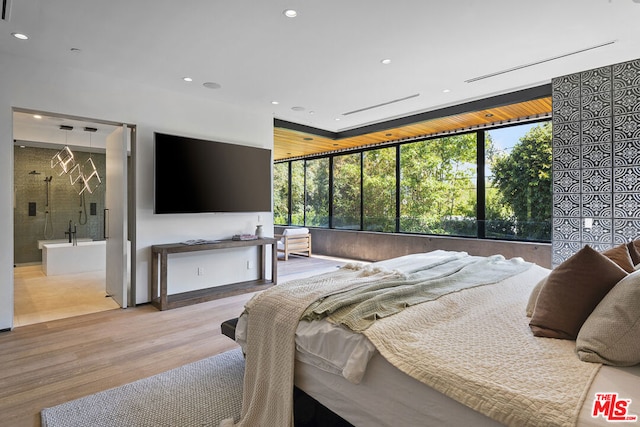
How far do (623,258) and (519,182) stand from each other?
394 cm

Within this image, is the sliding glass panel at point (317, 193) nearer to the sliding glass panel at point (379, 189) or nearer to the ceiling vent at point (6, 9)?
the sliding glass panel at point (379, 189)

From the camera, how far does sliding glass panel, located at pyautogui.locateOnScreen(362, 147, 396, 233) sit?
7.20m

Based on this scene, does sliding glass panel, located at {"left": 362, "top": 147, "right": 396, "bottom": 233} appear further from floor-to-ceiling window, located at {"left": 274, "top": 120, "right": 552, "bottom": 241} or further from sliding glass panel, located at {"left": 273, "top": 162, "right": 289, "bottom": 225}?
sliding glass panel, located at {"left": 273, "top": 162, "right": 289, "bottom": 225}

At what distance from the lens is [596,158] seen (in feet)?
12.0

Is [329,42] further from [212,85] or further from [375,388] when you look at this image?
[375,388]

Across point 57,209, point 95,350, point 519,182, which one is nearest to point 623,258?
point 95,350

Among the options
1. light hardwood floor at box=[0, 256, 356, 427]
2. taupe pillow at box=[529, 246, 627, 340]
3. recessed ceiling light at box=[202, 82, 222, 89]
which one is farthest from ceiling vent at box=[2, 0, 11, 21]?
taupe pillow at box=[529, 246, 627, 340]

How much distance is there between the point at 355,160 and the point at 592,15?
549cm

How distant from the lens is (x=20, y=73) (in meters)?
3.37

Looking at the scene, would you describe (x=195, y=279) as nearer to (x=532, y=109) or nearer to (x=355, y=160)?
(x=355, y=160)

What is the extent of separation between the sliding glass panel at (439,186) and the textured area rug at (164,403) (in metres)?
4.86

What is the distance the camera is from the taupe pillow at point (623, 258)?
69.3 inches

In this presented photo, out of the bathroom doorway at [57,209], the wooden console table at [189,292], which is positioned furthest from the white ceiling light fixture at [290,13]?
the bathroom doorway at [57,209]

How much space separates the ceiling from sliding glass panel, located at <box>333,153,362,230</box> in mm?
3524
